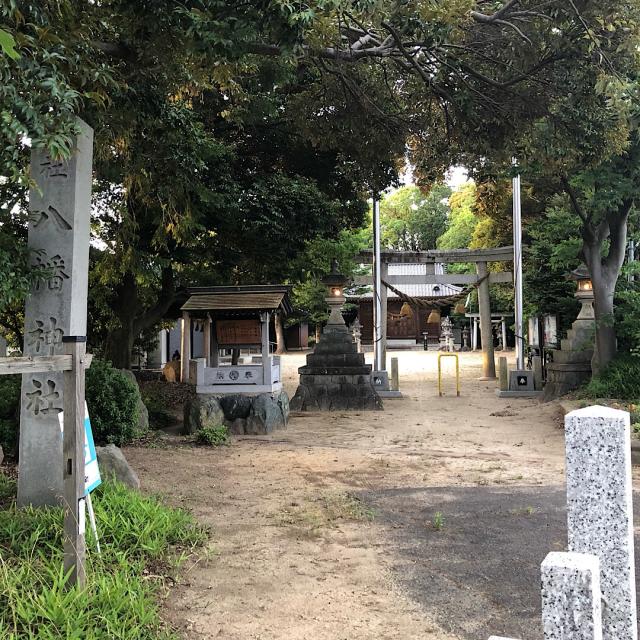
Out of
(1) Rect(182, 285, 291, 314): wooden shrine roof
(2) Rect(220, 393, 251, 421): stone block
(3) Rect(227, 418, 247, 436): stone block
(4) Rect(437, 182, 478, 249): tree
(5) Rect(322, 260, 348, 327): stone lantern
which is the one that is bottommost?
(3) Rect(227, 418, 247, 436): stone block

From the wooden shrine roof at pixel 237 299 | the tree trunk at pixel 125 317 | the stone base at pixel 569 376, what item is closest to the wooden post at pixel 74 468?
the wooden shrine roof at pixel 237 299

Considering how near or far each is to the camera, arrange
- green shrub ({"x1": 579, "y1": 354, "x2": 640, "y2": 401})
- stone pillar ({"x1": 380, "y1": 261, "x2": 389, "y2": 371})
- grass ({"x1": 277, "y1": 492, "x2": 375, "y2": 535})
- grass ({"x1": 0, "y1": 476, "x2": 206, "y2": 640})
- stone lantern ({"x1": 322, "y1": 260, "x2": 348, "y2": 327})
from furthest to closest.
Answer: stone pillar ({"x1": 380, "y1": 261, "x2": 389, "y2": 371}) → stone lantern ({"x1": 322, "y1": 260, "x2": 348, "y2": 327}) → green shrub ({"x1": 579, "y1": 354, "x2": 640, "y2": 401}) → grass ({"x1": 277, "y1": 492, "x2": 375, "y2": 535}) → grass ({"x1": 0, "y1": 476, "x2": 206, "y2": 640})

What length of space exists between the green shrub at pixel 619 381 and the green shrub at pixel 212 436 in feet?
25.0

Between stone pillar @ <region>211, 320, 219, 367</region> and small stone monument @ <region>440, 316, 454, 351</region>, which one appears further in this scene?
small stone monument @ <region>440, 316, 454, 351</region>

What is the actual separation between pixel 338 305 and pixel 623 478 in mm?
13047

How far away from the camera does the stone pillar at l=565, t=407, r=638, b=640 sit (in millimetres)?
2205

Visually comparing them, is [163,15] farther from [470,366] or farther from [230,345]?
[470,366]

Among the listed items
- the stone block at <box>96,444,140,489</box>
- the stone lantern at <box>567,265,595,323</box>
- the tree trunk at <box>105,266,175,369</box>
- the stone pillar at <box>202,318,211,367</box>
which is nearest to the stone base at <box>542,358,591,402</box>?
the stone lantern at <box>567,265,595,323</box>

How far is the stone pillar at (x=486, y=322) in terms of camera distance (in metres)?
18.6

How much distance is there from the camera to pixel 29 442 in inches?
197

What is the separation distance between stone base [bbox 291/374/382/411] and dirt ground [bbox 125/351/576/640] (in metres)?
2.33

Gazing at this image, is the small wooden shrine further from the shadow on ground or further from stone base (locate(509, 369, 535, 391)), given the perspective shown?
stone base (locate(509, 369, 535, 391))

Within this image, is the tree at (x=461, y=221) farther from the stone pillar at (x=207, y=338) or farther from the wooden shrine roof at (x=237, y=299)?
the stone pillar at (x=207, y=338)

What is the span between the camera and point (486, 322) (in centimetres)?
1884
